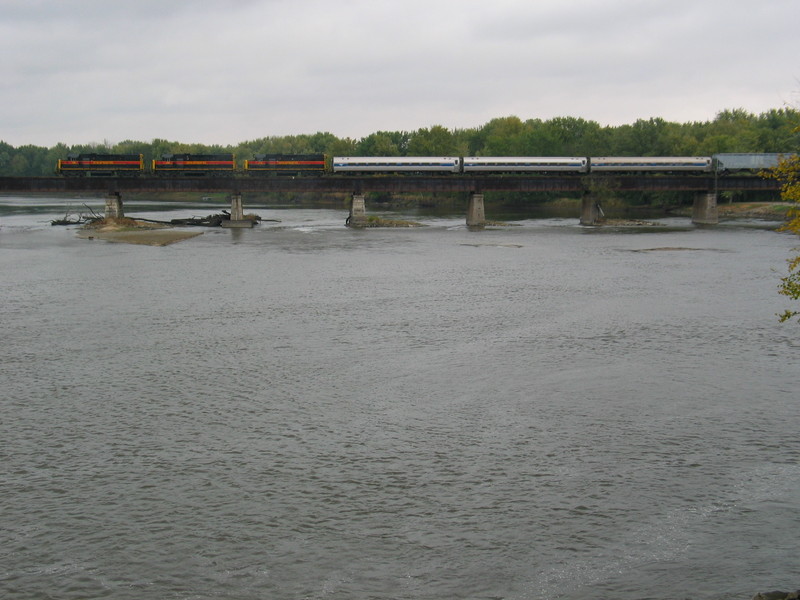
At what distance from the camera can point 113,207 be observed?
92625 millimetres

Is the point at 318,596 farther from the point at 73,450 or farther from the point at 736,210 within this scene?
the point at 736,210

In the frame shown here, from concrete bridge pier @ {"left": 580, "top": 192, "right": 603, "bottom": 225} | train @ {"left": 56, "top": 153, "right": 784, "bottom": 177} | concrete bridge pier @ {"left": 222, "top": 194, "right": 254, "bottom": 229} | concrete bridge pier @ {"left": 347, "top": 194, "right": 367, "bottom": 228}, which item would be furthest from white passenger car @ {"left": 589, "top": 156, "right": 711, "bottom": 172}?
concrete bridge pier @ {"left": 222, "top": 194, "right": 254, "bottom": 229}

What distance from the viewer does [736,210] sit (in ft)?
394

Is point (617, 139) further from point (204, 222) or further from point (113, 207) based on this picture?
point (113, 207)

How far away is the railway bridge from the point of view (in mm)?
94000

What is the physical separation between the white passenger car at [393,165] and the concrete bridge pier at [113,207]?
27.1 m

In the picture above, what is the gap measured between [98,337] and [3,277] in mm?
23023

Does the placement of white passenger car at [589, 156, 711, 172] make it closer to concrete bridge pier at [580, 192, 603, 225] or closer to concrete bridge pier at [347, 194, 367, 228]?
concrete bridge pier at [580, 192, 603, 225]

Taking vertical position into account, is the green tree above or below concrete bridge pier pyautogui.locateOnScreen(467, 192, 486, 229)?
above

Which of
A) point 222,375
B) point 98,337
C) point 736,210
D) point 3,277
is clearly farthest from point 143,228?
point 736,210

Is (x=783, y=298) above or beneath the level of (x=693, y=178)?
beneath

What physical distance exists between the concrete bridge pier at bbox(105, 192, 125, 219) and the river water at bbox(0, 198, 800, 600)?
52.4m

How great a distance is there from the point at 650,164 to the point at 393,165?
3523cm

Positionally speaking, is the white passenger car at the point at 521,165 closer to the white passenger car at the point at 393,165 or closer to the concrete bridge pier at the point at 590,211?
the white passenger car at the point at 393,165
